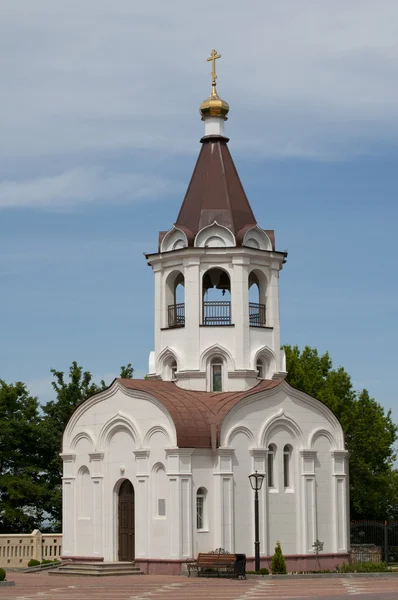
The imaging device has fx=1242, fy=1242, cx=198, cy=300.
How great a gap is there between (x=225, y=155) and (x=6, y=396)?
52.4 ft

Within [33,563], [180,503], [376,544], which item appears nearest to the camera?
[180,503]

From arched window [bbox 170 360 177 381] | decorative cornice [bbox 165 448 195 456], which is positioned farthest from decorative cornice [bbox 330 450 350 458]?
arched window [bbox 170 360 177 381]

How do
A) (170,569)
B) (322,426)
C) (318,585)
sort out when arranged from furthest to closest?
(322,426)
(170,569)
(318,585)

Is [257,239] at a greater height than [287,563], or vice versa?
[257,239]

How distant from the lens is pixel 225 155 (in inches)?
1806

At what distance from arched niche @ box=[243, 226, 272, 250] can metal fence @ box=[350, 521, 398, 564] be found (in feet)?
36.9

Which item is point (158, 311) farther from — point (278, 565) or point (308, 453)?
point (278, 565)

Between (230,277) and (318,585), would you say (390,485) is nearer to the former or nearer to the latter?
(230,277)

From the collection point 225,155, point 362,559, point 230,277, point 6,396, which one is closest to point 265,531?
point 362,559

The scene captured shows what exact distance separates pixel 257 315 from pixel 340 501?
720 centimetres

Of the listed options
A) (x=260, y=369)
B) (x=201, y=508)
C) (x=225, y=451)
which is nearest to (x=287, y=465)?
(x=225, y=451)

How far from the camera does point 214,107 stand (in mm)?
45438

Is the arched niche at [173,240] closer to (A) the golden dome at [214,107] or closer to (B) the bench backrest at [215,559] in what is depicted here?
(A) the golden dome at [214,107]

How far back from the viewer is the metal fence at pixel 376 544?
152ft
